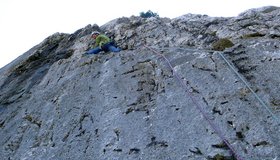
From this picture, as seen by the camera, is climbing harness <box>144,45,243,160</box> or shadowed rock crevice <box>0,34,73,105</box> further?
shadowed rock crevice <box>0,34,73,105</box>

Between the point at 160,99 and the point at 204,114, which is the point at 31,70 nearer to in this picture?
the point at 160,99

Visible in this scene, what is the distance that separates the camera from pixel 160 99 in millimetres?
9445

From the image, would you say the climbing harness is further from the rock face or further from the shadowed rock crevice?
the shadowed rock crevice

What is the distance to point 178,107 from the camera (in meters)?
8.92

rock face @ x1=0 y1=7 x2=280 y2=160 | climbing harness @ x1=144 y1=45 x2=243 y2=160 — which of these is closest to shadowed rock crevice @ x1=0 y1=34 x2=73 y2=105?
rock face @ x1=0 y1=7 x2=280 y2=160

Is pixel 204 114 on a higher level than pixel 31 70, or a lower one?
lower

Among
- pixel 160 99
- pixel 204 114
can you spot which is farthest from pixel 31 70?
pixel 204 114

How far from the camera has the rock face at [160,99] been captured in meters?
7.91

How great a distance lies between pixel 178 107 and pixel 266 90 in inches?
78.8

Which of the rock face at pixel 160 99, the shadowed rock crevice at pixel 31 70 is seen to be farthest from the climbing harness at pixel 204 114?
the shadowed rock crevice at pixel 31 70

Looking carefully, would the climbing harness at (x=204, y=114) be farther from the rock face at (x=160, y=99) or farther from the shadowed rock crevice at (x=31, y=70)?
the shadowed rock crevice at (x=31, y=70)

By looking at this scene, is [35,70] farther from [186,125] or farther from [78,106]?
[186,125]

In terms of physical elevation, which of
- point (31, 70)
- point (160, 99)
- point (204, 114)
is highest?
point (31, 70)

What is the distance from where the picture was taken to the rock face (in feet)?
26.0
